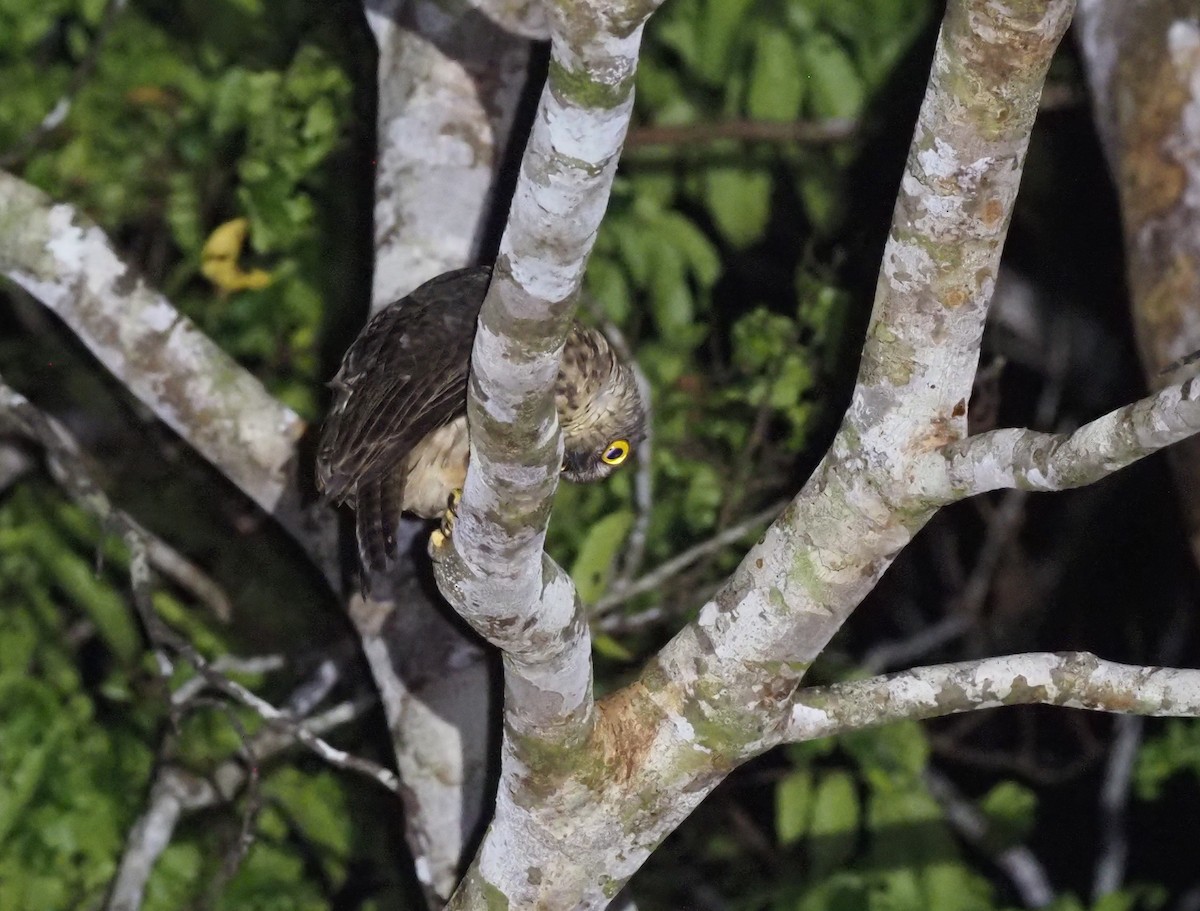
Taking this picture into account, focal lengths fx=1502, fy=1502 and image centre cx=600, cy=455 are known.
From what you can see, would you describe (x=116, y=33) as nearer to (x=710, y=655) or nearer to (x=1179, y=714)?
(x=710, y=655)

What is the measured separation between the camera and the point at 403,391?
273 cm

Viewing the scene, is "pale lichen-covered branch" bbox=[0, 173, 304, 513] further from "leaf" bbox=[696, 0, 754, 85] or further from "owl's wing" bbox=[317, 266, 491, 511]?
"leaf" bbox=[696, 0, 754, 85]

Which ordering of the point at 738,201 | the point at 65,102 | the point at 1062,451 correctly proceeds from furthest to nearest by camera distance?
the point at 738,201 < the point at 65,102 < the point at 1062,451

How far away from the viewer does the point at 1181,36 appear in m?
3.06

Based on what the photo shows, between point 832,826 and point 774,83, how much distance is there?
5.69ft

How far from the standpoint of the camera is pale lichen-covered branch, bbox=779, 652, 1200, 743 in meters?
1.99

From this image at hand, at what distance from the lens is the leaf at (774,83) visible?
3.58 meters

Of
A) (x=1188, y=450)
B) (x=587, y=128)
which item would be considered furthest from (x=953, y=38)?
(x=1188, y=450)

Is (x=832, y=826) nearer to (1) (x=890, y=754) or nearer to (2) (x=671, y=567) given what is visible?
(1) (x=890, y=754)

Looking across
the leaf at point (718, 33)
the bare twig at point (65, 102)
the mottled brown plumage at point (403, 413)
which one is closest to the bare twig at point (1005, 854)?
the leaf at point (718, 33)

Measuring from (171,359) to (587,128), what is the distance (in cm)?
179

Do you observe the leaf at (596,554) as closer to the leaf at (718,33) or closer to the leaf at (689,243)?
the leaf at (689,243)

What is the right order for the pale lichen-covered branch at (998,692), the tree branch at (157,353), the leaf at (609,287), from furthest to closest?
the leaf at (609,287) < the tree branch at (157,353) < the pale lichen-covered branch at (998,692)

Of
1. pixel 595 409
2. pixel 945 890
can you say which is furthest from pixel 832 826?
pixel 595 409
